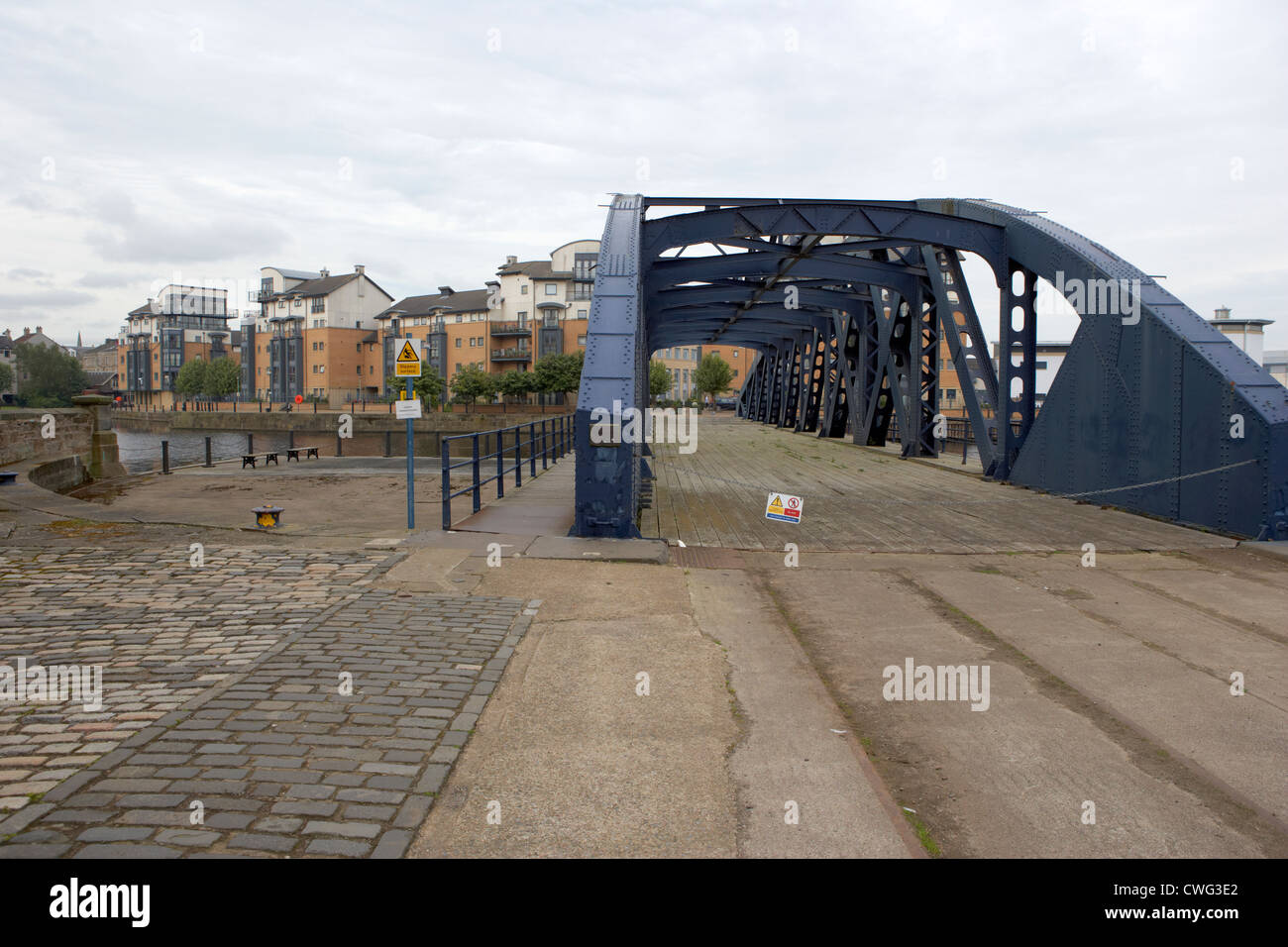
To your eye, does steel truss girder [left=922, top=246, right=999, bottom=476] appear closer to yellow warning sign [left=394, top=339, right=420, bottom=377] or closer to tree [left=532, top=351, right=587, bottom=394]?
yellow warning sign [left=394, top=339, right=420, bottom=377]

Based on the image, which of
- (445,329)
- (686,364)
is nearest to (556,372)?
Result: (445,329)

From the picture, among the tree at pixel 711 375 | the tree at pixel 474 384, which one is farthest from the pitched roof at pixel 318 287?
the tree at pixel 711 375

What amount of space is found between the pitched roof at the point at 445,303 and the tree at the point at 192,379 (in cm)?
2579

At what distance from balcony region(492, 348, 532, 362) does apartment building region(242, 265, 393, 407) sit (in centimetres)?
1616

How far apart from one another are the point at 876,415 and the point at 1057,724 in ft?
74.5

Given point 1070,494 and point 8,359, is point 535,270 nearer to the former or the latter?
point 1070,494

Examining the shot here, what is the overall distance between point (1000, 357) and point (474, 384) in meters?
66.9

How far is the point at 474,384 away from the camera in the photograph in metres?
78.8

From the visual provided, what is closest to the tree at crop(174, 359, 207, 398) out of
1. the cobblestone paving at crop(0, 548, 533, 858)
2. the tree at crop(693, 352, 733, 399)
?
the tree at crop(693, 352, 733, 399)

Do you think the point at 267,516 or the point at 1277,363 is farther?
the point at 1277,363

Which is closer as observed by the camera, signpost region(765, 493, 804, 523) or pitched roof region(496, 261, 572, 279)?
signpost region(765, 493, 804, 523)

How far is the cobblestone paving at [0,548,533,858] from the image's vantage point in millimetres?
3295
